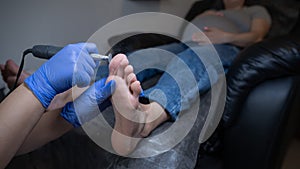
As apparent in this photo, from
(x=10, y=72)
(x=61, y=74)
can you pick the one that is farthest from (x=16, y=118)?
(x=10, y=72)

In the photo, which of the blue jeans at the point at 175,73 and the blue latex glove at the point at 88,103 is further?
the blue jeans at the point at 175,73

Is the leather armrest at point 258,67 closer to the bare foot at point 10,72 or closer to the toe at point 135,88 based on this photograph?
the toe at point 135,88

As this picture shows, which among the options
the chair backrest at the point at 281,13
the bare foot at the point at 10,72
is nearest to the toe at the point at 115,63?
the bare foot at the point at 10,72

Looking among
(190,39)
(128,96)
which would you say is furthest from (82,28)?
(128,96)

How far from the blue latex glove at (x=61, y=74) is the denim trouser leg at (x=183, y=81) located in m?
0.28

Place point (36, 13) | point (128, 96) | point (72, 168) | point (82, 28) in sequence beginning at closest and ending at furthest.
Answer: point (128, 96) → point (72, 168) → point (36, 13) → point (82, 28)

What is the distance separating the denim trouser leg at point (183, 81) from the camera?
82cm

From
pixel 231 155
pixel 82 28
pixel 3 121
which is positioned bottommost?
pixel 231 155

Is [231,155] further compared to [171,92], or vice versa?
[231,155]

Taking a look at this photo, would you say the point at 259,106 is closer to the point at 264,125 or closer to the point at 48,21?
the point at 264,125

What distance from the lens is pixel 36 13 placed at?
118cm

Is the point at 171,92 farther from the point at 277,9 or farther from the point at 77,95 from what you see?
the point at 277,9

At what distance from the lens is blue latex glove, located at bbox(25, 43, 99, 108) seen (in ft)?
1.86

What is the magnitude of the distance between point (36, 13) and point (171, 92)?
2.39 feet
